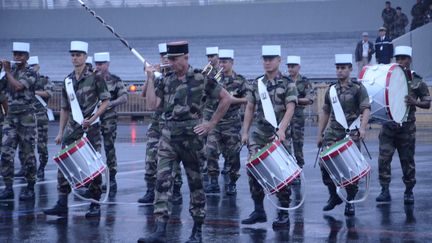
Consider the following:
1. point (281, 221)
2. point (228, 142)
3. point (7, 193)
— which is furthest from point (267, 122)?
point (7, 193)

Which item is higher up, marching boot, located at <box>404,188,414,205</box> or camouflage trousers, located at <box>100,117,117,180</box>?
camouflage trousers, located at <box>100,117,117,180</box>

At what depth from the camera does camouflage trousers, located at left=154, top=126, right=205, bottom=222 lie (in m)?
9.81

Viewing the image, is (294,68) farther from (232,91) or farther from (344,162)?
(344,162)

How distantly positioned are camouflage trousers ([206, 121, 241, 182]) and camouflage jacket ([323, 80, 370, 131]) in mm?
2337

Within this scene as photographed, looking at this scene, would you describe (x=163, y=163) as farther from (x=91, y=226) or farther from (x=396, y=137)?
(x=396, y=137)

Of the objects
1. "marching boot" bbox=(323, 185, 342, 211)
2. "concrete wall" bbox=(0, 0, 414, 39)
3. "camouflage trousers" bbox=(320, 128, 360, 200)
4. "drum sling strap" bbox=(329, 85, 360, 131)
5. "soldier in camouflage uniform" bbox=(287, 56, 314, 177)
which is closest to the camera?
"drum sling strap" bbox=(329, 85, 360, 131)

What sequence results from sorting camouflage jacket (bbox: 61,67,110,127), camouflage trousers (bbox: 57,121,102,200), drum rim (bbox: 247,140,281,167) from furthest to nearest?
camouflage jacket (bbox: 61,67,110,127)
camouflage trousers (bbox: 57,121,102,200)
drum rim (bbox: 247,140,281,167)

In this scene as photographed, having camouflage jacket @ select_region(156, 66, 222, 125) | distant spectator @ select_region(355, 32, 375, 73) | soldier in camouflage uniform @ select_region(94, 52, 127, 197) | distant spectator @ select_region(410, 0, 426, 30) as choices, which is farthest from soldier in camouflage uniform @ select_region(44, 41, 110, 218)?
distant spectator @ select_region(410, 0, 426, 30)

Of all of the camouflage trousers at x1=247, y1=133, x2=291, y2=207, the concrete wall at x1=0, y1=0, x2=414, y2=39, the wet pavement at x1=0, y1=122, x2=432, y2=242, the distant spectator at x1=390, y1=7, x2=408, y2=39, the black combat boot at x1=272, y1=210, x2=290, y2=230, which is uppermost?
the concrete wall at x1=0, y1=0, x2=414, y2=39

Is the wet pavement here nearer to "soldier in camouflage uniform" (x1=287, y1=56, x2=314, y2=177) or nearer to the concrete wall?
"soldier in camouflage uniform" (x1=287, y1=56, x2=314, y2=177)

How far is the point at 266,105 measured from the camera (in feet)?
36.3

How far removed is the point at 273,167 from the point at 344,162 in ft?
4.33

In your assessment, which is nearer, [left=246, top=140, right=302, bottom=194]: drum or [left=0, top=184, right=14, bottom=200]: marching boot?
[left=246, top=140, right=302, bottom=194]: drum

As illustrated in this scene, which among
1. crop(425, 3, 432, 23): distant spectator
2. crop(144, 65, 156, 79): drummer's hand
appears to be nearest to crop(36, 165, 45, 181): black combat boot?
crop(144, 65, 156, 79): drummer's hand
